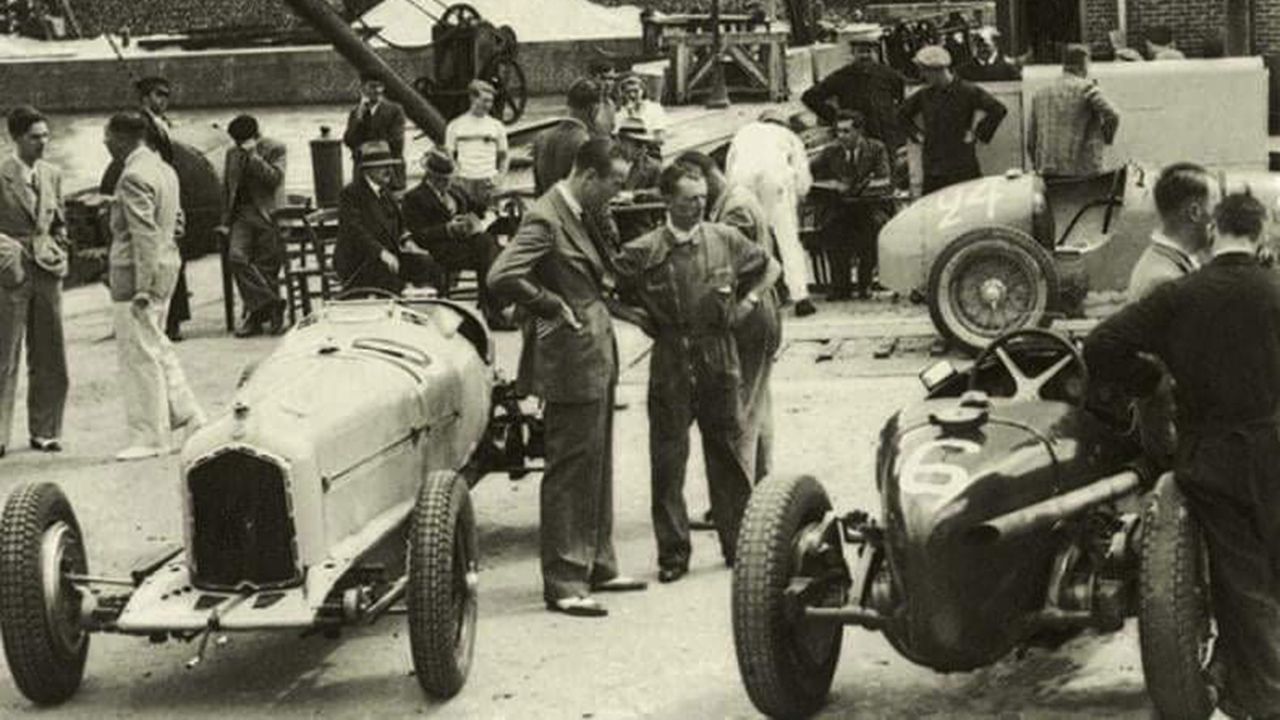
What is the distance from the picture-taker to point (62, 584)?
9.63 metres

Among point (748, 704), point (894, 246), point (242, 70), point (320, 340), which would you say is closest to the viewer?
point (748, 704)

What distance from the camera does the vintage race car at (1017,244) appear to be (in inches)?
640

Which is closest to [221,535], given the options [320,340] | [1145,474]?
[320,340]

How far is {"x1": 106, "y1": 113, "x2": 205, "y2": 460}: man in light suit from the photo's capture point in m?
14.2

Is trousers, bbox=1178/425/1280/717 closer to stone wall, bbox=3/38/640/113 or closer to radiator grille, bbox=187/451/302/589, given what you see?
radiator grille, bbox=187/451/302/589

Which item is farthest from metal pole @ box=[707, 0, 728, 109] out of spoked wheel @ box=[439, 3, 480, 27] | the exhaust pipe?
the exhaust pipe

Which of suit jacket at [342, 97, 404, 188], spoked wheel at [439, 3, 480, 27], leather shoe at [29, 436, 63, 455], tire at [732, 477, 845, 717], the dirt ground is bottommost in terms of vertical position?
the dirt ground

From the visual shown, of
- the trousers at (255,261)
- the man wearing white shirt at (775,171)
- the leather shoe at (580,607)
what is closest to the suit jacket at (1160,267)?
the leather shoe at (580,607)

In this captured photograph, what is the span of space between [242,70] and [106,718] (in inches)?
1128

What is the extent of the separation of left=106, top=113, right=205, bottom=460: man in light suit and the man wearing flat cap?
20.8 feet

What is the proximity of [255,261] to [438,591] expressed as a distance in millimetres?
10442

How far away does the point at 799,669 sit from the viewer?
8.91m

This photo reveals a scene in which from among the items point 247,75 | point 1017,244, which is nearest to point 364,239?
point 1017,244

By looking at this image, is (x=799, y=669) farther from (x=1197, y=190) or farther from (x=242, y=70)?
(x=242, y=70)
